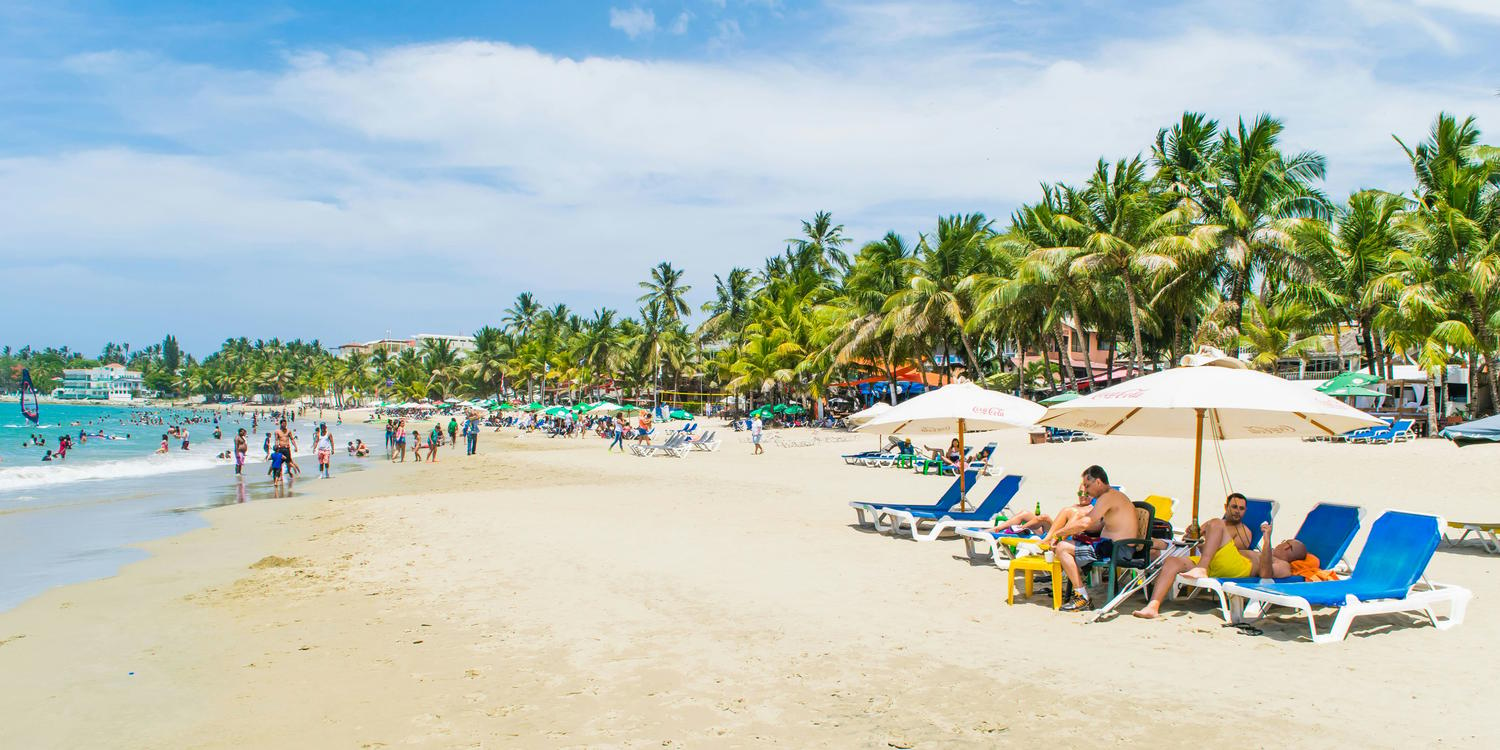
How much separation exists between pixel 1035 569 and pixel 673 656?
308cm

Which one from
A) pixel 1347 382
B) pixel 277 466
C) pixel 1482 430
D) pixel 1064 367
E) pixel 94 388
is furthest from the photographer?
pixel 94 388

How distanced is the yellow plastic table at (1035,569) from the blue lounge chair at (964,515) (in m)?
2.22

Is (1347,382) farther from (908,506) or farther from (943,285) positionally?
(908,506)

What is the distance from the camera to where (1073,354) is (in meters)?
58.1

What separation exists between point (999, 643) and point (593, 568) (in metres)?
4.53

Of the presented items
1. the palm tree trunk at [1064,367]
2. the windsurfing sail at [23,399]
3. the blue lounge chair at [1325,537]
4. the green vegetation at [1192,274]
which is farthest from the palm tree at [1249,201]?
the windsurfing sail at [23,399]

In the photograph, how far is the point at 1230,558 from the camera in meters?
6.81

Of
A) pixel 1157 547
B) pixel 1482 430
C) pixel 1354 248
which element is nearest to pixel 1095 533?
pixel 1157 547

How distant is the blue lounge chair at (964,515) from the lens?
10.3 m

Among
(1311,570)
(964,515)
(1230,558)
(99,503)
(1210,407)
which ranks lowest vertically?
(99,503)

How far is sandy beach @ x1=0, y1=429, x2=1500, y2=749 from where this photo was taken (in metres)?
4.80

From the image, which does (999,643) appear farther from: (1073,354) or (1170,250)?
(1073,354)

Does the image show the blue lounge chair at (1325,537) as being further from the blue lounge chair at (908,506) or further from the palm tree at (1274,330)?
the palm tree at (1274,330)

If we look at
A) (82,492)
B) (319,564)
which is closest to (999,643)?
(319,564)
